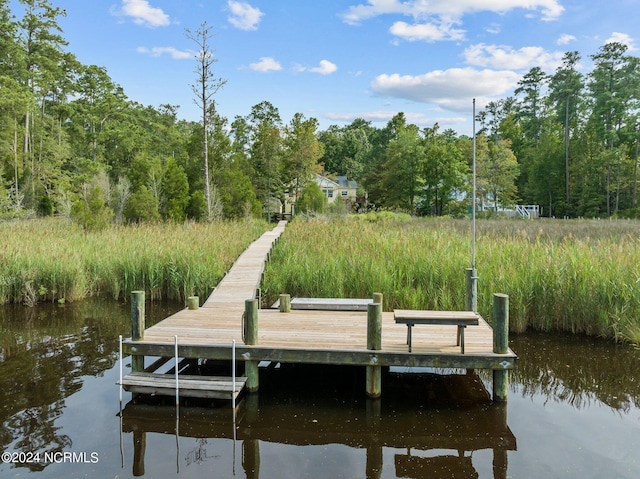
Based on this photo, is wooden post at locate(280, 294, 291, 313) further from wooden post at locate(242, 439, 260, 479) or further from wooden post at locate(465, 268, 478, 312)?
wooden post at locate(242, 439, 260, 479)

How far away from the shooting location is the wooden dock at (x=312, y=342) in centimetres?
538

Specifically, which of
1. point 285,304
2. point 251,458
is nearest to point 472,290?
point 285,304

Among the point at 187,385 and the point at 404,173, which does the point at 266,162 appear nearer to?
the point at 404,173

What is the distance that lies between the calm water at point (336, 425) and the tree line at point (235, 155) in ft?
52.4

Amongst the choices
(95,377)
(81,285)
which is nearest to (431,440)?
(95,377)

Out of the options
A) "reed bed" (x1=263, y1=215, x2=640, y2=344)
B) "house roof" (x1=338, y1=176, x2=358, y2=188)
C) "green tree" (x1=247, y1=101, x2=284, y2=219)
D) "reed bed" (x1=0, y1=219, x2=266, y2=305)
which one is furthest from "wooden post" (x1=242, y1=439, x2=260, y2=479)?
"house roof" (x1=338, y1=176, x2=358, y2=188)

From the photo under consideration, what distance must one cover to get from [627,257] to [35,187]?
27963 mm

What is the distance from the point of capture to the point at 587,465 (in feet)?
14.7

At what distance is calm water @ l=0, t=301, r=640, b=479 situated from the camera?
14.5ft

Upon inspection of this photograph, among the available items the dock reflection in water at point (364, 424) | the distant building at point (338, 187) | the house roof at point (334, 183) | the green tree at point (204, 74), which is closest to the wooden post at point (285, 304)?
the dock reflection in water at point (364, 424)

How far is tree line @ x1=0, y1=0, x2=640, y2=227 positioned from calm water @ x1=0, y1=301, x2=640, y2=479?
1596 cm

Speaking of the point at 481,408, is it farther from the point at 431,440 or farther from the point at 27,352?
the point at 27,352

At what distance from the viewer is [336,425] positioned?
513 cm

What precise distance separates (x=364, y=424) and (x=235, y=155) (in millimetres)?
24267
